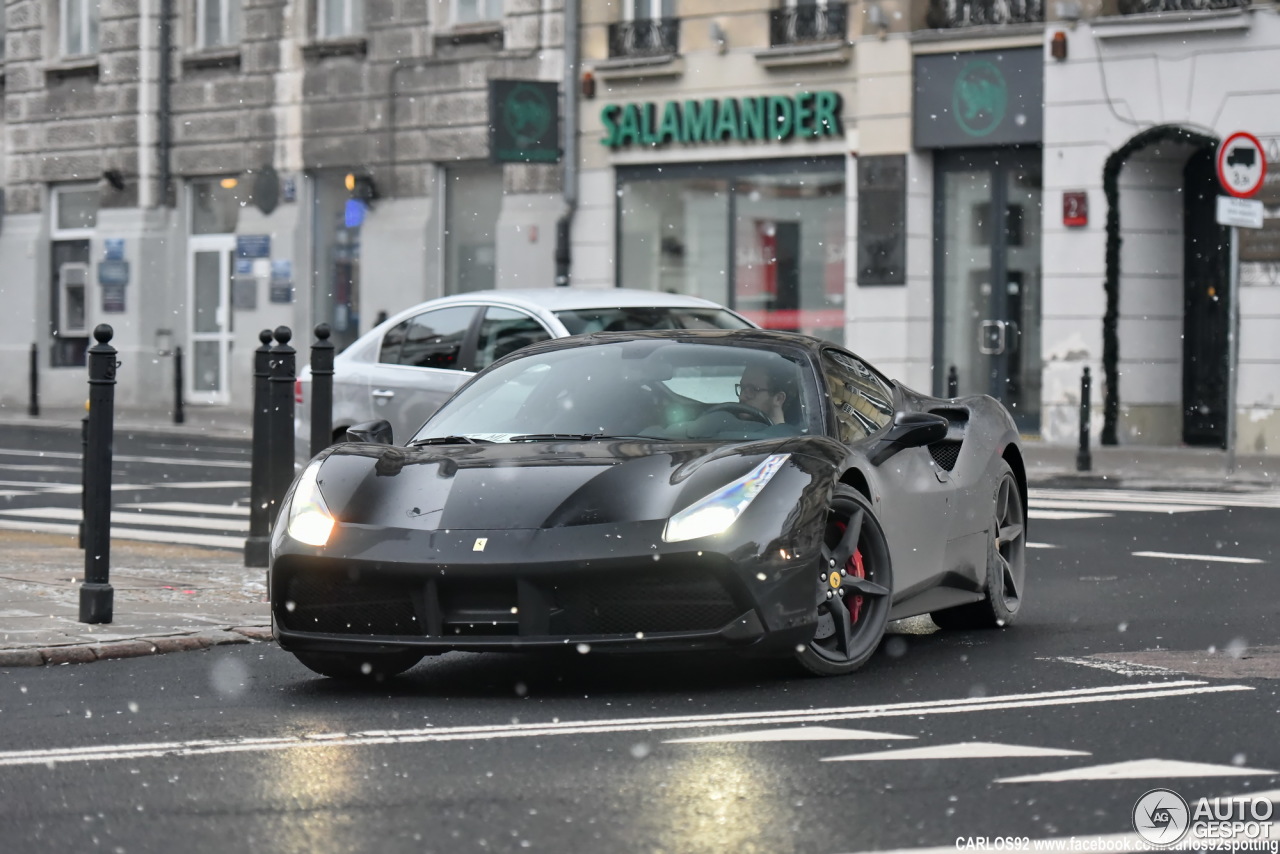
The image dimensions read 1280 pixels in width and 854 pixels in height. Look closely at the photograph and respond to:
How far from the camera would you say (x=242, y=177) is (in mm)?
34500

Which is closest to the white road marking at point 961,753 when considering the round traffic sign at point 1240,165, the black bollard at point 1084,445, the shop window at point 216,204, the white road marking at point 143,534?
the white road marking at point 143,534

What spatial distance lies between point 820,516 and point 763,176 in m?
21.7

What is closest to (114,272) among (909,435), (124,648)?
(124,648)

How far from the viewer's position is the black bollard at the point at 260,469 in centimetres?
1214

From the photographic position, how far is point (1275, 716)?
22.7ft

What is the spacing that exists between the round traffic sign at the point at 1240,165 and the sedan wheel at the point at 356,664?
45.9 ft

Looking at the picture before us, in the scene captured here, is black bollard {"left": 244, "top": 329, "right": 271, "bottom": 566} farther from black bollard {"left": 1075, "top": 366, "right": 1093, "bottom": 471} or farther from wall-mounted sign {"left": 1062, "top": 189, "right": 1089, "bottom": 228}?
wall-mounted sign {"left": 1062, "top": 189, "right": 1089, "bottom": 228}

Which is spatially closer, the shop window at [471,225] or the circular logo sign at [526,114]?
the circular logo sign at [526,114]

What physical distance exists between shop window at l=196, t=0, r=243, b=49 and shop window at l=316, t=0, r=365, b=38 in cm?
186

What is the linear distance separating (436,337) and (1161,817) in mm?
10379

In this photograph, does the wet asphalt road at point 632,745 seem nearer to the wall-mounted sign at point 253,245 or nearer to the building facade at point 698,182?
the building facade at point 698,182

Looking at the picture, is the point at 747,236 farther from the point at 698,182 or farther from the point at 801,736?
the point at 801,736

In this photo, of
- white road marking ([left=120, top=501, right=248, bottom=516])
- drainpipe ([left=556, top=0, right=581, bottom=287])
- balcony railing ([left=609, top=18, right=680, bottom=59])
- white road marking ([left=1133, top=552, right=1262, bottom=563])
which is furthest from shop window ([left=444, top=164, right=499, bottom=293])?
white road marking ([left=1133, top=552, right=1262, bottom=563])

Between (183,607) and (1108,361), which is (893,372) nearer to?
(1108,361)
